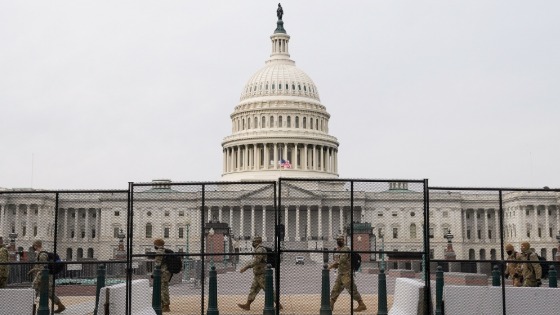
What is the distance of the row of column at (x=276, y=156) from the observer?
14088cm

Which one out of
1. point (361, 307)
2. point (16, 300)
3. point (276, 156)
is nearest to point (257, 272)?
point (361, 307)

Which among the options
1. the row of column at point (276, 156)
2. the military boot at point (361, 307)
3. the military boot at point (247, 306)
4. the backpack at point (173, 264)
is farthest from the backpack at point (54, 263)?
the row of column at point (276, 156)

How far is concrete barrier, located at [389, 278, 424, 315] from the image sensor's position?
15867 millimetres

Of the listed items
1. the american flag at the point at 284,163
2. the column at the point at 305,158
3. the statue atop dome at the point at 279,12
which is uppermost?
the statue atop dome at the point at 279,12

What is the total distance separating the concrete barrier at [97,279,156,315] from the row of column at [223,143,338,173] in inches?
4811

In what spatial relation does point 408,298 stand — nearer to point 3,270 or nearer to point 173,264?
point 173,264

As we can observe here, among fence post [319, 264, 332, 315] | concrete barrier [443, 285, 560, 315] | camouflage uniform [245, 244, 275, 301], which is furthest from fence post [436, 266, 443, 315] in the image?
camouflage uniform [245, 244, 275, 301]

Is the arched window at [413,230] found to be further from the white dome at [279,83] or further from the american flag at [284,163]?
the white dome at [279,83]

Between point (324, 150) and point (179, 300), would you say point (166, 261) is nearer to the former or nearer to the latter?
point (179, 300)

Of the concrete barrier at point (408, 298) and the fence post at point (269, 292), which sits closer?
the concrete barrier at point (408, 298)

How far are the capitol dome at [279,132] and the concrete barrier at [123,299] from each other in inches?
4674

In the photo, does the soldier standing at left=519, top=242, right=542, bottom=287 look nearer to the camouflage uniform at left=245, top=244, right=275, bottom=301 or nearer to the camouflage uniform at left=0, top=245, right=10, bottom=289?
the camouflage uniform at left=245, top=244, right=275, bottom=301

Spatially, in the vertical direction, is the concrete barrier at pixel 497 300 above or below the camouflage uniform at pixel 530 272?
below

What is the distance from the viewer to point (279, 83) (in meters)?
147
